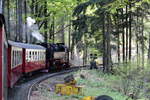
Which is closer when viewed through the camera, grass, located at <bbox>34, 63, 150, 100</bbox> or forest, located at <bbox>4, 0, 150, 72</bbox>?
grass, located at <bbox>34, 63, 150, 100</bbox>

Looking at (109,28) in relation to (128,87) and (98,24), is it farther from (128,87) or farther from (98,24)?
(128,87)

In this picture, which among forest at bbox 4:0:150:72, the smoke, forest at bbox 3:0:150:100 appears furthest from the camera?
the smoke

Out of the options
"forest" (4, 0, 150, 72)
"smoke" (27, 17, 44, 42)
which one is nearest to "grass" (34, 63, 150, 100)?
"forest" (4, 0, 150, 72)

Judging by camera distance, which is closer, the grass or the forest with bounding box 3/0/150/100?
the grass

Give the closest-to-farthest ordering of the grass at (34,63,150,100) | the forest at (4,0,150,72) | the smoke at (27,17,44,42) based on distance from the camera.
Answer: the grass at (34,63,150,100)
the forest at (4,0,150,72)
the smoke at (27,17,44,42)

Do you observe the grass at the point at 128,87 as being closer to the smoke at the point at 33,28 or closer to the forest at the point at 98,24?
the forest at the point at 98,24

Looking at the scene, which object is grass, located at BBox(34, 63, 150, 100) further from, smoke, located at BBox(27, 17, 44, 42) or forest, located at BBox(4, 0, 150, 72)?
smoke, located at BBox(27, 17, 44, 42)

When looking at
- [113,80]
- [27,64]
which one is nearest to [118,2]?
[113,80]

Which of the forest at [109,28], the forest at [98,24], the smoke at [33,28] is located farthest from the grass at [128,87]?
the smoke at [33,28]

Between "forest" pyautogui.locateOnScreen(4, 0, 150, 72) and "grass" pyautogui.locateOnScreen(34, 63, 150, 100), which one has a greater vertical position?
"forest" pyautogui.locateOnScreen(4, 0, 150, 72)

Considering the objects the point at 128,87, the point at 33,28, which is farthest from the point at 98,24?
the point at 33,28

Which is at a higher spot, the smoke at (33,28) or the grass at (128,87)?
the smoke at (33,28)

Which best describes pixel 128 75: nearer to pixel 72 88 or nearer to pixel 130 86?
pixel 130 86

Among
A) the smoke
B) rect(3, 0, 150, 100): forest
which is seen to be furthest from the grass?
the smoke
